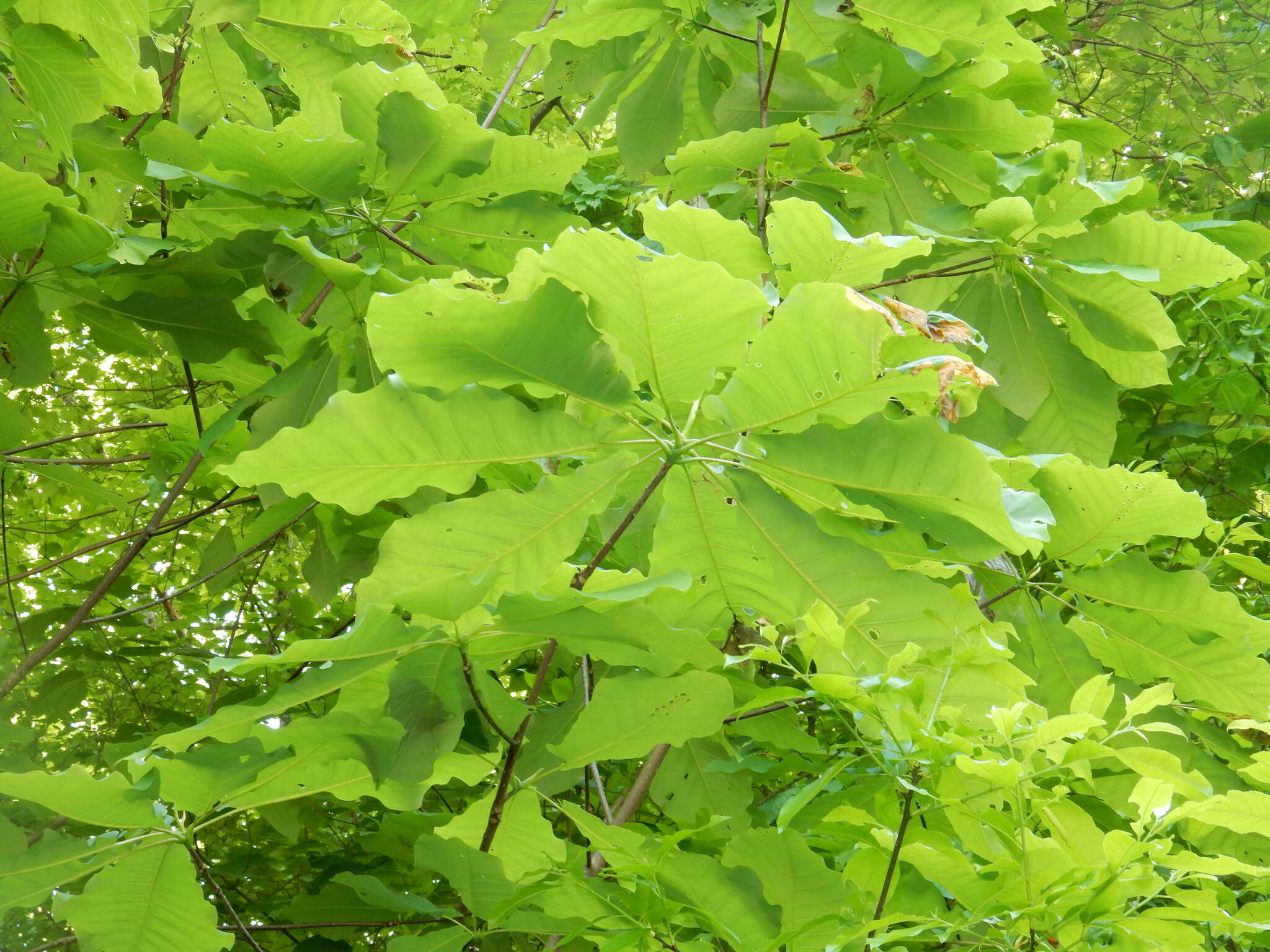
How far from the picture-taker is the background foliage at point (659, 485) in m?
0.82

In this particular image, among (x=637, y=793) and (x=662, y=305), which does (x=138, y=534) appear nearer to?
(x=637, y=793)

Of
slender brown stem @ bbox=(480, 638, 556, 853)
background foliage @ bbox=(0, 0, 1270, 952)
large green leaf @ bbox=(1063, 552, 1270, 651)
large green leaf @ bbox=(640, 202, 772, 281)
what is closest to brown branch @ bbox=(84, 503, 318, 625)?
background foliage @ bbox=(0, 0, 1270, 952)

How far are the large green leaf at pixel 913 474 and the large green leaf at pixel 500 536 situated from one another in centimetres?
15

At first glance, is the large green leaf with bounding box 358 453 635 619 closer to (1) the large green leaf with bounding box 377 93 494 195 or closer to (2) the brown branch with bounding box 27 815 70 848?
(1) the large green leaf with bounding box 377 93 494 195

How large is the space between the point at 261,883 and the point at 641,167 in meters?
1.90

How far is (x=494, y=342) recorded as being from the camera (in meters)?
0.82

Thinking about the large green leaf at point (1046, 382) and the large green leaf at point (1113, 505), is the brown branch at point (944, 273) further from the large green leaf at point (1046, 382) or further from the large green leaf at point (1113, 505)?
the large green leaf at point (1113, 505)

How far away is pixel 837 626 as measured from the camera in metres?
0.81

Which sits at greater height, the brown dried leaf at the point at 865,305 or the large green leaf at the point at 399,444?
the brown dried leaf at the point at 865,305

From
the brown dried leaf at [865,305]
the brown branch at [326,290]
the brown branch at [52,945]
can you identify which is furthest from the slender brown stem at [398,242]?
the brown branch at [52,945]

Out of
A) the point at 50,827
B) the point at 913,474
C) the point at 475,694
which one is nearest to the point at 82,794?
the point at 475,694

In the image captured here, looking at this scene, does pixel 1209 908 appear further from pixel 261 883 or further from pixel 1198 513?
pixel 261 883

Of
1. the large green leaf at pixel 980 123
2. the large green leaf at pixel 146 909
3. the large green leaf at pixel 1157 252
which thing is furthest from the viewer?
the large green leaf at pixel 980 123

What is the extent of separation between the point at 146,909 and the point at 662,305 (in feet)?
2.44
